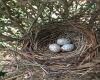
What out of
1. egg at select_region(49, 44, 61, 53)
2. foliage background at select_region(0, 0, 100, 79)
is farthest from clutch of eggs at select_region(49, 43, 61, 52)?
foliage background at select_region(0, 0, 100, 79)

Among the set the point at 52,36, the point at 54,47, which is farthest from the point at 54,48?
the point at 52,36

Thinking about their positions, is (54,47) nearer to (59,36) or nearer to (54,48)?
(54,48)

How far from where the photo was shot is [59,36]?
2377 millimetres

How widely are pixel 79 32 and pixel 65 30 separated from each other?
10 centimetres

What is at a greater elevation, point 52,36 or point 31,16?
point 31,16

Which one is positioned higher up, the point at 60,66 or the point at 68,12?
the point at 68,12

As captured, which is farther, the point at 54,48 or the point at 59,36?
the point at 59,36

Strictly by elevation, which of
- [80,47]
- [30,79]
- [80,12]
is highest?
[80,12]

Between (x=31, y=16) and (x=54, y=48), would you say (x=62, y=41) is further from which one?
(x=31, y=16)

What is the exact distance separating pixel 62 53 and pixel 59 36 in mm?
172

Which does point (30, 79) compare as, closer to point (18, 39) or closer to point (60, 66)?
point (60, 66)

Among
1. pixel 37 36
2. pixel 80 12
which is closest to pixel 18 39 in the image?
pixel 37 36

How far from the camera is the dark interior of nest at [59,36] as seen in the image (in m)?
2.07

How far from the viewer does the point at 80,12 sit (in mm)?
2312
